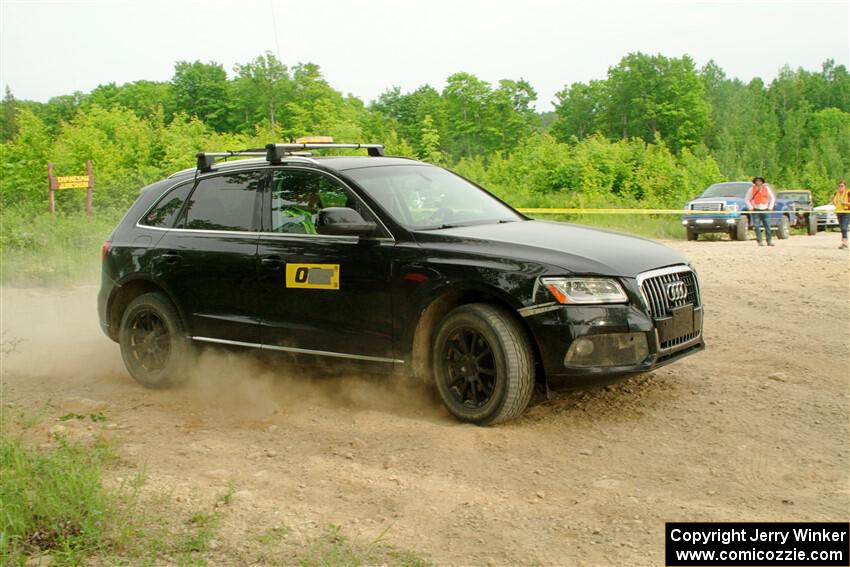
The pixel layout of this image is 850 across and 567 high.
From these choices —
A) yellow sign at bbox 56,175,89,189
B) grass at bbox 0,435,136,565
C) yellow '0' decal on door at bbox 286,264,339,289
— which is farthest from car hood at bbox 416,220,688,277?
yellow sign at bbox 56,175,89,189

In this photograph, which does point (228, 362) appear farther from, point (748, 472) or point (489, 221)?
point (748, 472)

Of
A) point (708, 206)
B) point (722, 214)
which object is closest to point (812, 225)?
point (708, 206)

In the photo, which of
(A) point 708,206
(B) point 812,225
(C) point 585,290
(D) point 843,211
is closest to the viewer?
(C) point 585,290

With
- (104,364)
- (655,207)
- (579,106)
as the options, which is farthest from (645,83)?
(104,364)

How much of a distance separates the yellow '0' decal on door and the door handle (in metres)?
0.09

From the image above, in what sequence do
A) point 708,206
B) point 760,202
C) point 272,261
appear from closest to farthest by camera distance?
1. point 272,261
2. point 760,202
3. point 708,206

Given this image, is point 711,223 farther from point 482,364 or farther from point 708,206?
point 482,364

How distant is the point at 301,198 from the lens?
7.04m

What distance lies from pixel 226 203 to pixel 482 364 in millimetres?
2723

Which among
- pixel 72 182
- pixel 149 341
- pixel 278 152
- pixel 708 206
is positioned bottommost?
pixel 149 341

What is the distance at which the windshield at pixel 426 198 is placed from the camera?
6672 mm

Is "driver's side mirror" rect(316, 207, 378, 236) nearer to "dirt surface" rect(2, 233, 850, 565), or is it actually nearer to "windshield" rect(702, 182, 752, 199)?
"dirt surface" rect(2, 233, 850, 565)

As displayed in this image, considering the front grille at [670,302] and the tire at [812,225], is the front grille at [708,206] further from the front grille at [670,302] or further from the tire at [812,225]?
the front grille at [670,302]

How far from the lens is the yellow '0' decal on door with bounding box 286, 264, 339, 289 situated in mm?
6627
